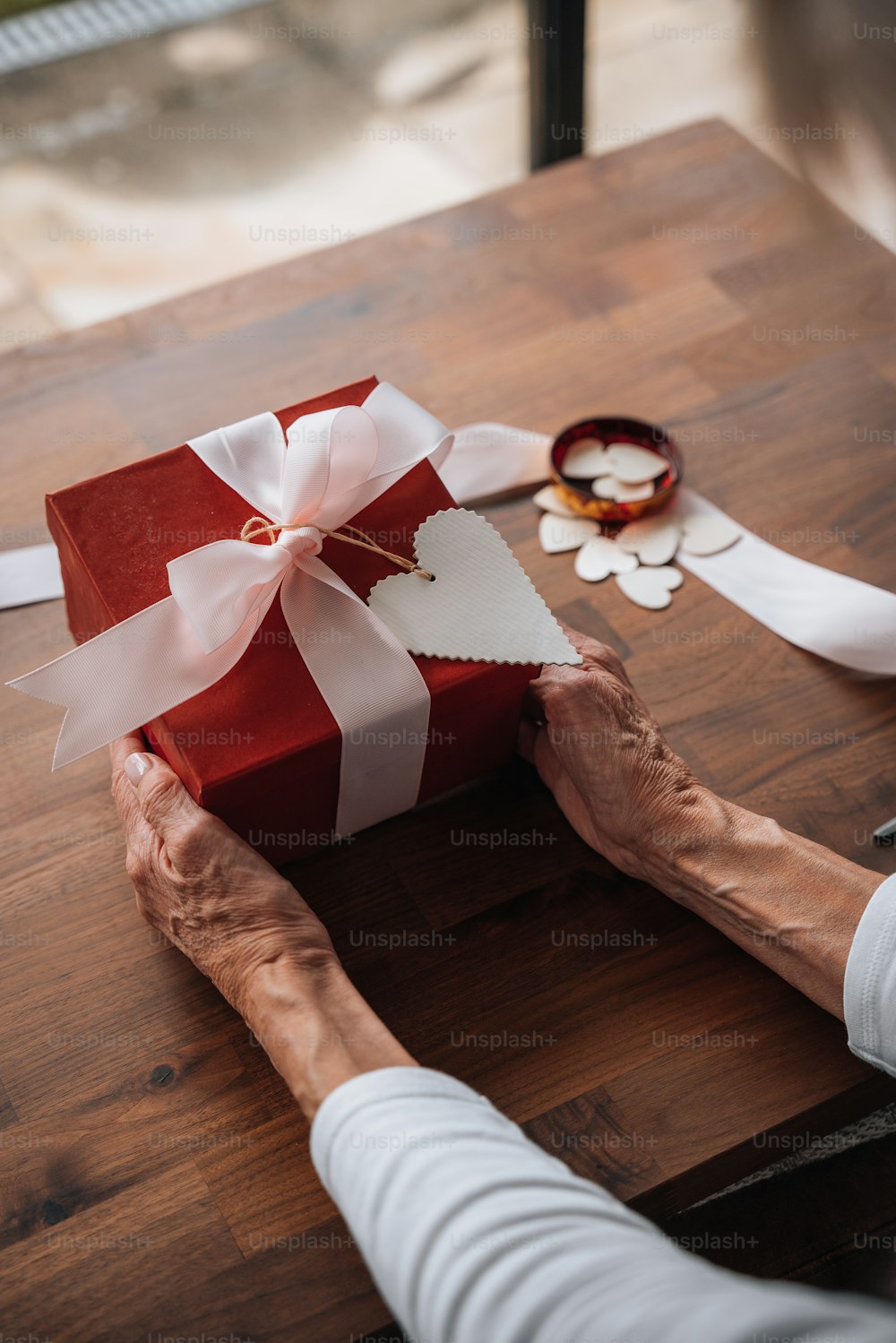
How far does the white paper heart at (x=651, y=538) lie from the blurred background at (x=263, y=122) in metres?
1.44

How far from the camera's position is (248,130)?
264 centimetres

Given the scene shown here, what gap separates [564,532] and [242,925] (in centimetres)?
50

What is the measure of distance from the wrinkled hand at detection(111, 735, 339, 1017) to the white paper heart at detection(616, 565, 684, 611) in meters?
0.43

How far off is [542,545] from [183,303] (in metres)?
0.53

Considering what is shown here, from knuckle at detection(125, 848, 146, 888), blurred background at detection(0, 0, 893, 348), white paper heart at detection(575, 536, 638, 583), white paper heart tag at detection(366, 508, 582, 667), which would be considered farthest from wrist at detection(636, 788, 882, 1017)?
blurred background at detection(0, 0, 893, 348)

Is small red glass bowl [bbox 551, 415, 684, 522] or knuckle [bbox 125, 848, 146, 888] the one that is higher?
small red glass bowl [bbox 551, 415, 684, 522]

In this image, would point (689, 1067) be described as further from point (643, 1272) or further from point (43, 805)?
point (43, 805)

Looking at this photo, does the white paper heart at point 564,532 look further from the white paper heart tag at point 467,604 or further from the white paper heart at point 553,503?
the white paper heart tag at point 467,604

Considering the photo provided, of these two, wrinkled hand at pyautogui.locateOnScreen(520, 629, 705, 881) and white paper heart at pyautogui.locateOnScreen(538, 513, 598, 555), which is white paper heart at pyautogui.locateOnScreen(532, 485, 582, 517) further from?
wrinkled hand at pyautogui.locateOnScreen(520, 629, 705, 881)

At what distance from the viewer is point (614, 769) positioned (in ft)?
3.11

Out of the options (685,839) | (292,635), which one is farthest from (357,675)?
(685,839)

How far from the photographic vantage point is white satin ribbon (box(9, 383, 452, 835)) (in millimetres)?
862

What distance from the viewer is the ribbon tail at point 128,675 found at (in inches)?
34.0

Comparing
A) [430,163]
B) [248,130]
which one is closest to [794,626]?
[430,163]
